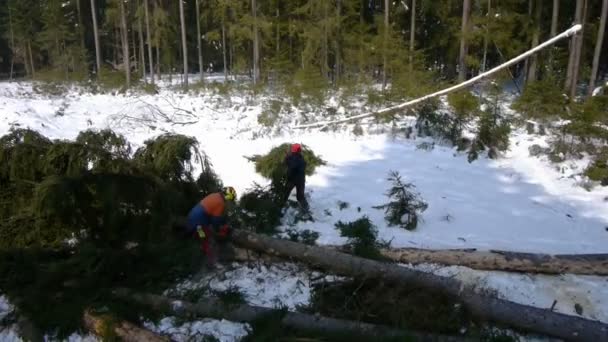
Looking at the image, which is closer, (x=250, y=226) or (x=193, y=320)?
(x=193, y=320)

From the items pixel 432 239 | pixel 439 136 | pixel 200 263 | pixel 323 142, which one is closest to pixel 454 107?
pixel 439 136

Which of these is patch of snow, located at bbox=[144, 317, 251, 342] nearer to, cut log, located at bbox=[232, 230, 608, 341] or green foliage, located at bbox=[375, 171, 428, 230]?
cut log, located at bbox=[232, 230, 608, 341]

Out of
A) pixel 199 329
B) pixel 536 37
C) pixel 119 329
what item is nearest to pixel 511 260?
pixel 199 329

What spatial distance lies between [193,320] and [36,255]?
271 cm

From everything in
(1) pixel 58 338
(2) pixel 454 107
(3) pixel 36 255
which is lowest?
(1) pixel 58 338

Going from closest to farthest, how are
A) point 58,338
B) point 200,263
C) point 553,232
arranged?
point 58,338, point 200,263, point 553,232

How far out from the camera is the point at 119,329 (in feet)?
15.2

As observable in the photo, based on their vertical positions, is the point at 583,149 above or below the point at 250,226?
above

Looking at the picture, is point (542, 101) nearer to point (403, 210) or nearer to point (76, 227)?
point (403, 210)

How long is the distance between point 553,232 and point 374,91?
365 inches

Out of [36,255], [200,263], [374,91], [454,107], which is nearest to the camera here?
[36,255]

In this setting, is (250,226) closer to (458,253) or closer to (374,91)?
(458,253)

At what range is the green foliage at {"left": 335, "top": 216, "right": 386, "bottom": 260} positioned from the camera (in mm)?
6289

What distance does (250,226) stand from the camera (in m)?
7.50
